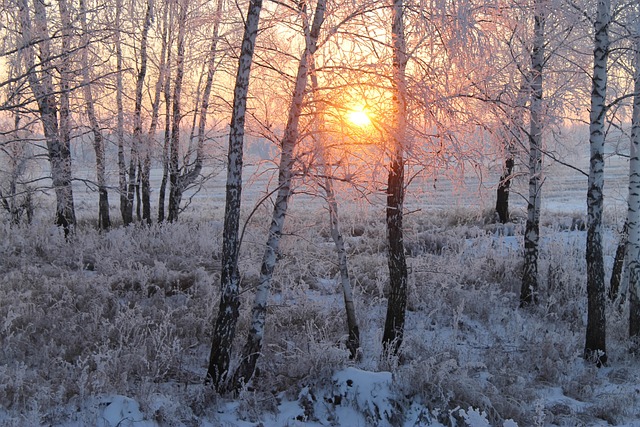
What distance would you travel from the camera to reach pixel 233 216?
203 inches

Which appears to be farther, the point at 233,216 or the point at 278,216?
the point at 278,216

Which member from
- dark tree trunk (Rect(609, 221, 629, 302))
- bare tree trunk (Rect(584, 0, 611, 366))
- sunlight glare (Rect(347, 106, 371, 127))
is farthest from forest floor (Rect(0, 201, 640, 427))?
sunlight glare (Rect(347, 106, 371, 127))

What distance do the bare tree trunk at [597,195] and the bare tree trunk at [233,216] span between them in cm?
471

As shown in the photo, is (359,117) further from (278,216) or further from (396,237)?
(396,237)

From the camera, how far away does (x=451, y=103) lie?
5.29 m

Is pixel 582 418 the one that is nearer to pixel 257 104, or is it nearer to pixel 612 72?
pixel 257 104

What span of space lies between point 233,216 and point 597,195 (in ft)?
16.2

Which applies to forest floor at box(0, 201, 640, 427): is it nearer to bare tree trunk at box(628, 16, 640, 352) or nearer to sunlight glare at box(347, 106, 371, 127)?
bare tree trunk at box(628, 16, 640, 352)

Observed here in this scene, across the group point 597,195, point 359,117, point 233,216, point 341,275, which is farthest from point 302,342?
point 597,195

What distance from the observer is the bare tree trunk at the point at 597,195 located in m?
6.69

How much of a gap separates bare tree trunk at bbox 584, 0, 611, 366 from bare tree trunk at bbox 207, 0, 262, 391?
471cm

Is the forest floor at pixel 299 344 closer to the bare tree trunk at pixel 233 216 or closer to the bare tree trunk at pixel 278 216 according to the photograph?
the bare tree trunk at pixel 278 216

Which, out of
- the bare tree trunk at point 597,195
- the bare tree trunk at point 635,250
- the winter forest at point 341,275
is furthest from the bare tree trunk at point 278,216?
the bare tree trunk at point 635,250

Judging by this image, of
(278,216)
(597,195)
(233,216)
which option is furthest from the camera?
(597,195)
